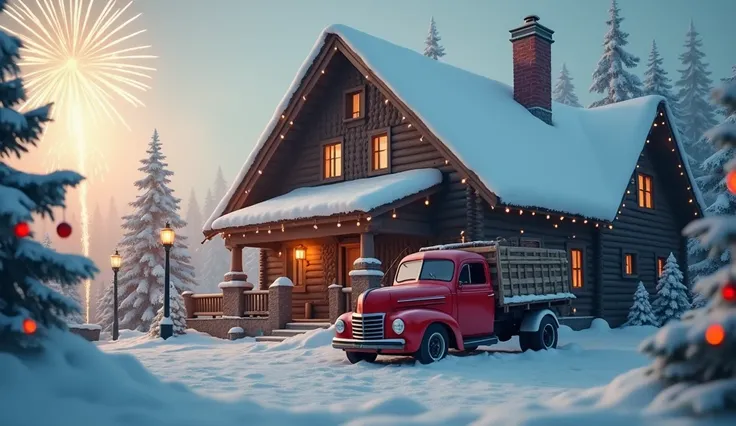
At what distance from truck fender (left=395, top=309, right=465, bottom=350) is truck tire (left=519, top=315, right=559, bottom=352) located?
111 inches

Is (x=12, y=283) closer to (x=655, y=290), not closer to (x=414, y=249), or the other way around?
(x=414, y=249)

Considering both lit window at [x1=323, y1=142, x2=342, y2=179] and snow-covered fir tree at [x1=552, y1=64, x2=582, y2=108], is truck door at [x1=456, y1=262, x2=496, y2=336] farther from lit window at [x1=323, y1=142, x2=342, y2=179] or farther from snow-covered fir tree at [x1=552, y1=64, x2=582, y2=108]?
snow-covered fir tree at [x1=552, y1=64, x2=582, y2=108]

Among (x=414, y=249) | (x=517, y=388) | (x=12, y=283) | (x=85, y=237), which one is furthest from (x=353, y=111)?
(x=85, y=237)

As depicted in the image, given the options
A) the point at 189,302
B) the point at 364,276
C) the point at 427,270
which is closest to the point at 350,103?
the point at 364,276

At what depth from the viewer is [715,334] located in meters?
5.68

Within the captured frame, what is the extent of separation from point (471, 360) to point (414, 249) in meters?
8.34

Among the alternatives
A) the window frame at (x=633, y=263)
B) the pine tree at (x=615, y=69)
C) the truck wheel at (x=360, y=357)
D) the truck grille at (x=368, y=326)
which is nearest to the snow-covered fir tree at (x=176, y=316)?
the truck wheel at (x=360, y=357)

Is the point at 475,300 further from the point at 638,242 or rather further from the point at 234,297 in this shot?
the point at 638,242

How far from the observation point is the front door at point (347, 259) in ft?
81.9

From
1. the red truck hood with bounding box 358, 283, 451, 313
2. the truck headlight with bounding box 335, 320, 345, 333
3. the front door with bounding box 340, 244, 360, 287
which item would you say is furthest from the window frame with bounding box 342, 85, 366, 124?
the truck headlight with bounding box 335, 320, 345, 333

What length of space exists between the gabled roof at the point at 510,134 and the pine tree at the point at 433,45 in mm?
24152

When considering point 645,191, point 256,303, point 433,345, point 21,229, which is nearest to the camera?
point 21,229

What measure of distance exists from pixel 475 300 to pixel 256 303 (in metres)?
10.3

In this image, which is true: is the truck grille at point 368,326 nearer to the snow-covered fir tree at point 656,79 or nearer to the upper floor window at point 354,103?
the upper floor window at point 354,103
